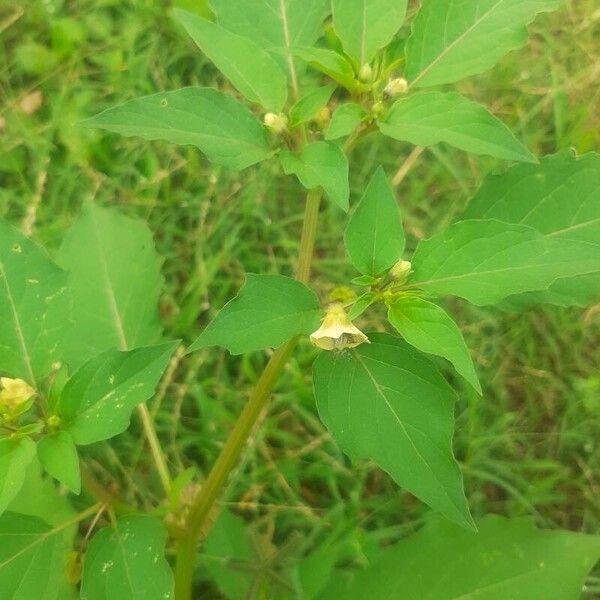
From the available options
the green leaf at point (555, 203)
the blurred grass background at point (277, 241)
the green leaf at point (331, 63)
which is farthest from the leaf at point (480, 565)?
the green leaf at point (331, 63)

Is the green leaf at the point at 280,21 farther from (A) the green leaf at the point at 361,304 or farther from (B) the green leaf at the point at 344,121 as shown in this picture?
(A) the green leaf at the point at 361,304

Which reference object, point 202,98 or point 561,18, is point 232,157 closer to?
point 202,98

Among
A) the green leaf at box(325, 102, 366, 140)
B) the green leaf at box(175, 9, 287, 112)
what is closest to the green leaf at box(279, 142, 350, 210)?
the green leaf at box(325, 102, 366, 140)

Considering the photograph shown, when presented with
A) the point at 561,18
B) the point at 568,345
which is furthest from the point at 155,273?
the point at 561,18

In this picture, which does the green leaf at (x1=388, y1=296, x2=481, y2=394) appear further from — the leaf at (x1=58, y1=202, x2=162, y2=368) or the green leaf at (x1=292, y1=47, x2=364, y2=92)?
the leaf at (x1=58, y1=202, x2=162, y2=368)

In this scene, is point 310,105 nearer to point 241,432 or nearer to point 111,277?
point 241,432

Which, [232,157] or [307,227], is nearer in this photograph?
[232,157]
